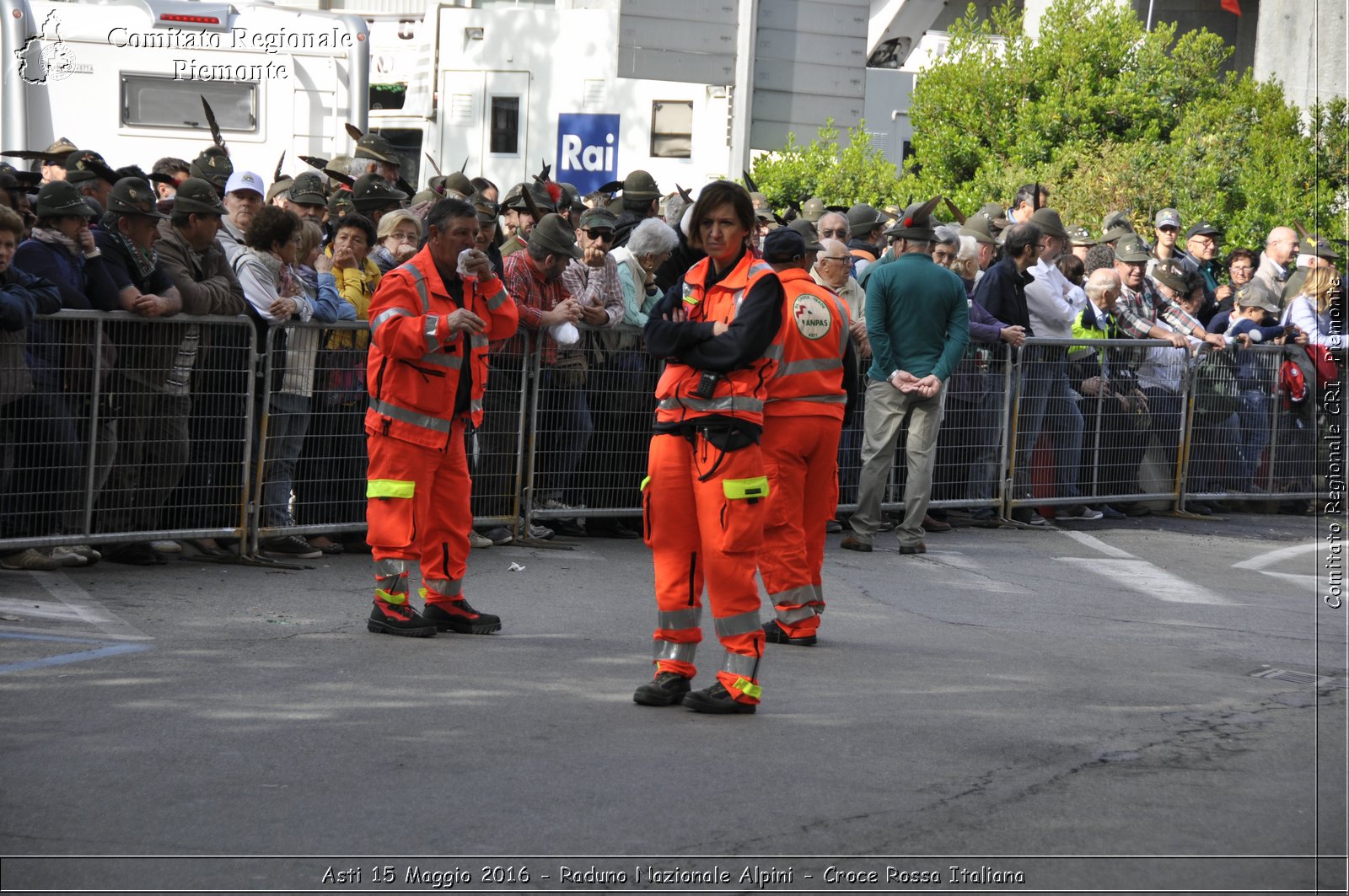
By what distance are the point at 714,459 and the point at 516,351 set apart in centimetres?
436

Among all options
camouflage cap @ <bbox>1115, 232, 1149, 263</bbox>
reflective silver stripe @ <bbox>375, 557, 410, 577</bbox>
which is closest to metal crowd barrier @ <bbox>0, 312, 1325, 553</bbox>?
camouflage cap @ <bbox>1115, 232, 1149, 263</bbox>

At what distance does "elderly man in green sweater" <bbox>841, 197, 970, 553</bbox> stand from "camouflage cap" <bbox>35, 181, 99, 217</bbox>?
476 cm

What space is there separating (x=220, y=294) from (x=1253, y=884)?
639cm

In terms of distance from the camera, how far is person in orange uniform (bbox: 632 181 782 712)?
649cm

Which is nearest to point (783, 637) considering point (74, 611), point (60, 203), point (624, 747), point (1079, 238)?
point (624, 747)

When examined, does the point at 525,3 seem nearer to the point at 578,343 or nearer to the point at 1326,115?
the point at 1326,115

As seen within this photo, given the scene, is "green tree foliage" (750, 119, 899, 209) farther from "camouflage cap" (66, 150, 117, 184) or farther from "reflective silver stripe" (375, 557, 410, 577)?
"reflective silver stripe" (375, 557, 410, 577)

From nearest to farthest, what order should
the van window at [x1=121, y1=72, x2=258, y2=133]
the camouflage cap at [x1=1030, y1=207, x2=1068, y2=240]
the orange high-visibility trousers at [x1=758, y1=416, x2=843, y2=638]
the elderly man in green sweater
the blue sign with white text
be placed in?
the orange high-visibility trousers at [x1=758, y1=416, x2=843, y2=638] < the elderly man in green sweater < the camouflage cap at [x1=1030, y1=207, x2=1068, y2=240] < the van window at [x1=121, y1=72, x2=258, y2=133] < the blue sign with white text

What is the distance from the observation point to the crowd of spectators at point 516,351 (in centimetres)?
886

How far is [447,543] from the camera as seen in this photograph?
7.93m

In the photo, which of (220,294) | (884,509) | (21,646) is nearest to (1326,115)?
(884,509)

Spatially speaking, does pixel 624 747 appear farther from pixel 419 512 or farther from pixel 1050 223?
pixel 1050 223

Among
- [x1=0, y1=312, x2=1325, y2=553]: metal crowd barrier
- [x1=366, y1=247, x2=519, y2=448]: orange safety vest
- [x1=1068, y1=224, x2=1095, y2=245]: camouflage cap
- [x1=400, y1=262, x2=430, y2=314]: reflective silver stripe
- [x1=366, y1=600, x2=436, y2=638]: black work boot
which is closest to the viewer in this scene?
[x1=366, y1=247, x2=519, y2=448]: orange safety vest

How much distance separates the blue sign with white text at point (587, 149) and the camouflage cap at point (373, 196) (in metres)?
12.4
